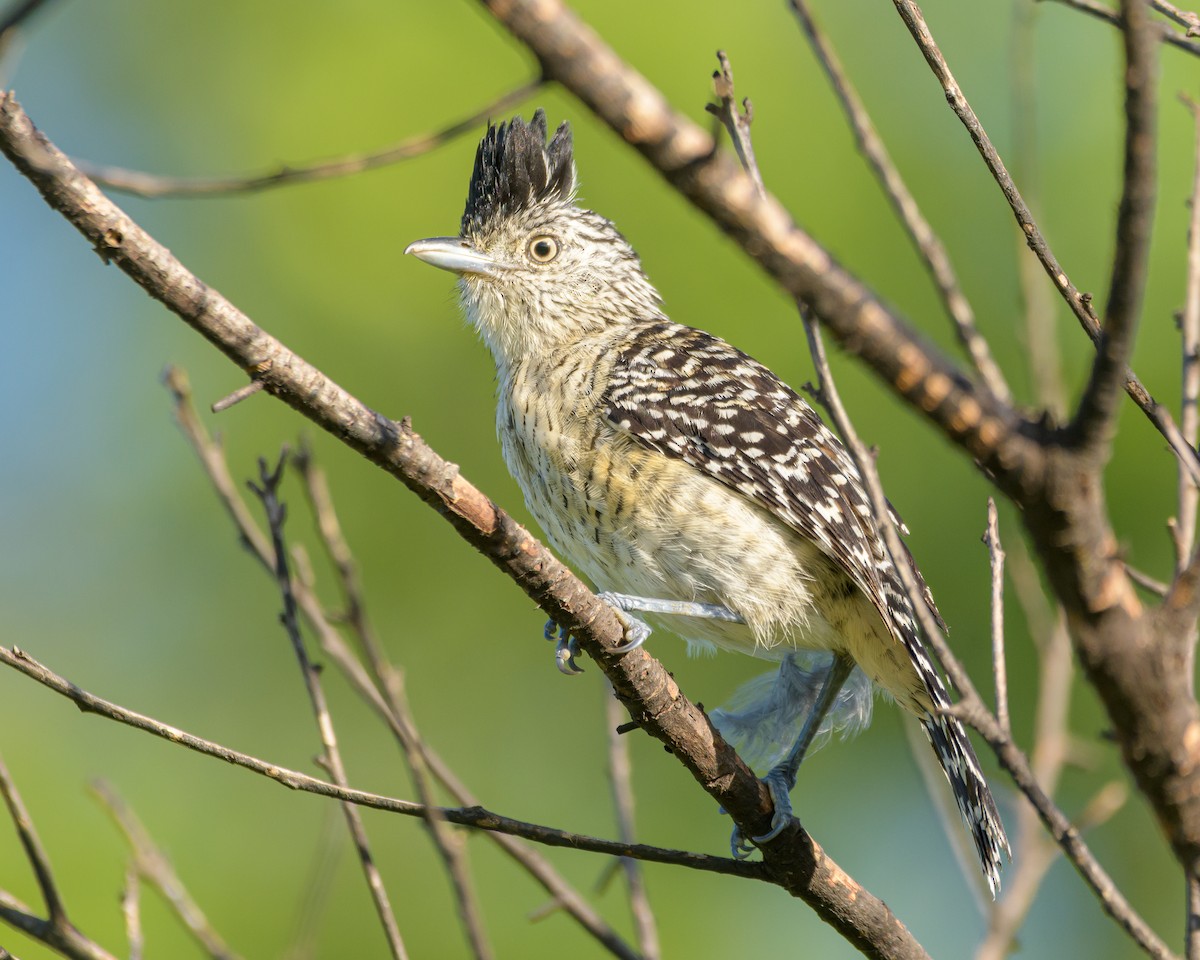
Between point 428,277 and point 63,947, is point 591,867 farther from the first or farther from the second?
point 63,947

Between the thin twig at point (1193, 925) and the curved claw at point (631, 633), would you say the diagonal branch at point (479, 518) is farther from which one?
the thin twig at point (1193, 925)

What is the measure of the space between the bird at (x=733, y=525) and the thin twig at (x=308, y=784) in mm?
839

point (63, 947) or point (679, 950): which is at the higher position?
point (679, 950)

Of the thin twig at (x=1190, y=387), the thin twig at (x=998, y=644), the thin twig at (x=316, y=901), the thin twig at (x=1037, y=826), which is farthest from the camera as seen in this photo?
the thin twig at (x=316, y=901)

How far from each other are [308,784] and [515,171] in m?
3.14

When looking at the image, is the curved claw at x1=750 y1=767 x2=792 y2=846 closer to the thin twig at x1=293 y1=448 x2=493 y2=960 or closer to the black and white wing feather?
the black and white wing feather

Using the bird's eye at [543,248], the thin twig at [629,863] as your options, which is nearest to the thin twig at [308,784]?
the thin twig at [629,863]

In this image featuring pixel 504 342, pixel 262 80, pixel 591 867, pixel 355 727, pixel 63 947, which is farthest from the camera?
pixel 262 80

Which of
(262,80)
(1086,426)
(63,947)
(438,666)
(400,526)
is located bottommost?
(63,947)

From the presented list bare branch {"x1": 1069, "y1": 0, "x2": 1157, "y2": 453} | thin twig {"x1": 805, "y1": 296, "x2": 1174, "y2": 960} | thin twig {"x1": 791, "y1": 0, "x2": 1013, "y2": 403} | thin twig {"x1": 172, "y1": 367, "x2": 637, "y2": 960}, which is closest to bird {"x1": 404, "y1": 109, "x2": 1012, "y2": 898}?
thin twig {"x1": 172, "y1": 367, "x2": 637, "y2": 960}

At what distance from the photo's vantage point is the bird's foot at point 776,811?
123 inches

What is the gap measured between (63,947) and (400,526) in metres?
4.70

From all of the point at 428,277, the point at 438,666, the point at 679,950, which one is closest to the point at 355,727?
the point at 438,666

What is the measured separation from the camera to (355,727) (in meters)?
6.63
